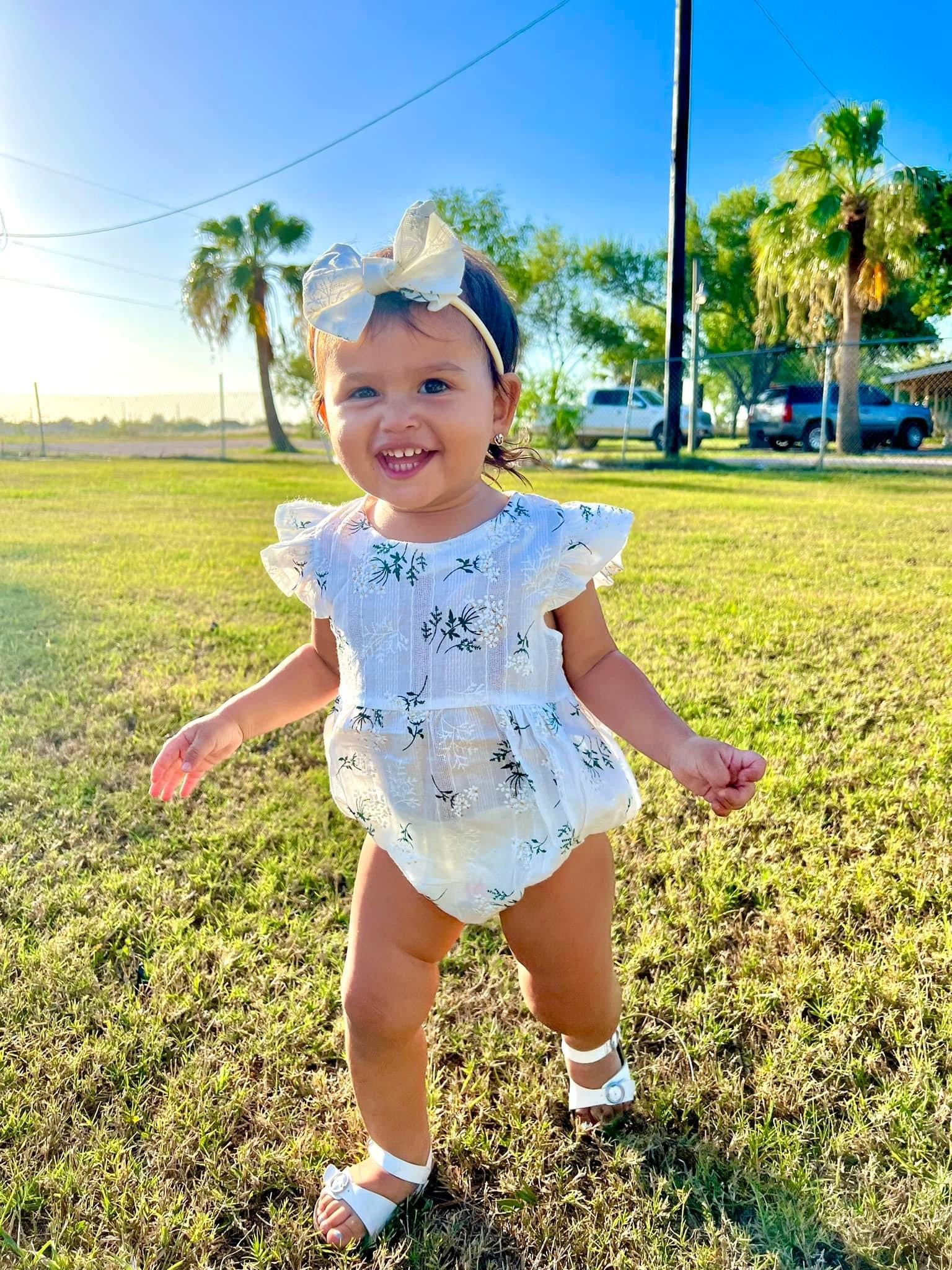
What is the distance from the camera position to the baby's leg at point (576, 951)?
128 cm

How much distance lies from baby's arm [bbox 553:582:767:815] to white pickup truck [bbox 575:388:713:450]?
18709 mm

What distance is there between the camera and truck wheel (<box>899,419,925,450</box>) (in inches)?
643

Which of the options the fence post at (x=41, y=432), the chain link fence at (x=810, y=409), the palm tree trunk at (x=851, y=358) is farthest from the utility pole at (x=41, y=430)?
the palm tree trunk at (x=851, y=358)

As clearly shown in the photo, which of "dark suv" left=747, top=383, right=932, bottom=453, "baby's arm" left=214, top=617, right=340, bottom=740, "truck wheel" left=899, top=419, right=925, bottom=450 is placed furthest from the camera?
"truck wheel" left=899, top=419, right=925, bottom=450

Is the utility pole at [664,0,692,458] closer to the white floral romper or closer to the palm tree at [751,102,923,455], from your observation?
the palm tree at [751,102,923,455]

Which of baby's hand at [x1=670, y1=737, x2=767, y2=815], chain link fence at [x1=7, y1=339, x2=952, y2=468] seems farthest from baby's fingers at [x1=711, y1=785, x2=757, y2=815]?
chain link fence at [x1=7, y1=339, x2=952, y2=468]

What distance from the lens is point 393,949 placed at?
4.05 ft

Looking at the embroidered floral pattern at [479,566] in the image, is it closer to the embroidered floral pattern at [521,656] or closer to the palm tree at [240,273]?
the embroidered floral pattern at [521,656]

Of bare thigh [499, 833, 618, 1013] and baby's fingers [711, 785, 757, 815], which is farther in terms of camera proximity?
bare thigh [499, 833, 618, 1013]

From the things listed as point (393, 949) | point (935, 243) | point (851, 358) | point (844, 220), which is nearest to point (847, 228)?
point (844, 220)

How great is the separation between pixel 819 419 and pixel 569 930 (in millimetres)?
18022

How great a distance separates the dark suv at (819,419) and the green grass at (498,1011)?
1429cm

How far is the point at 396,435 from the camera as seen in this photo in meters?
1.21

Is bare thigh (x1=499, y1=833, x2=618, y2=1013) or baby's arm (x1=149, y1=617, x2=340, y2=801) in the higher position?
baby's arm (x1=149, y1=617, x2=340, y2=801)
